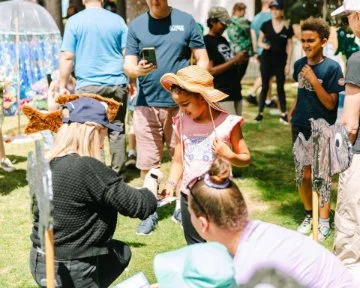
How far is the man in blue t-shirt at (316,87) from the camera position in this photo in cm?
503

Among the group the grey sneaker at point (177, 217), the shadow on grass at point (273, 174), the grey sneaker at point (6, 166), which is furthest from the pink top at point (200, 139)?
the grey sneaker at point (6, 166)

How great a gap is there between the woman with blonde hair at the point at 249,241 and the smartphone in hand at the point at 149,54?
8.71 feet

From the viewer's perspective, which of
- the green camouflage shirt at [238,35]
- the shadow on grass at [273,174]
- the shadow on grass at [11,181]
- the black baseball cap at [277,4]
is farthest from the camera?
the black baseball cap at [277,4]

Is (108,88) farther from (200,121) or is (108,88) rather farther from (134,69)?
(200,121)

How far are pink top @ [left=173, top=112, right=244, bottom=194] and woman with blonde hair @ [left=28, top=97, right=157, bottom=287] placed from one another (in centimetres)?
72

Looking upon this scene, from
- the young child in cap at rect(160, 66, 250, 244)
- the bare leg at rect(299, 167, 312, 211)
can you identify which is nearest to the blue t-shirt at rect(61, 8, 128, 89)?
the bare leg at rect(299, 167, 312, 211)

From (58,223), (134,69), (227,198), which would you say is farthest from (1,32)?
(227,198)

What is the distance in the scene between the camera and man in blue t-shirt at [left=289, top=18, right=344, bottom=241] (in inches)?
198

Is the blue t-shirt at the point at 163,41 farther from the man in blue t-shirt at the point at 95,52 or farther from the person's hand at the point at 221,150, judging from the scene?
the person's hand at the point at 221,150

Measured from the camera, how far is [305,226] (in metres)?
5.40

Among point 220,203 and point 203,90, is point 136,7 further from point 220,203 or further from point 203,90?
point 220,203

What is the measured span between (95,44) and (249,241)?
4.10 metres

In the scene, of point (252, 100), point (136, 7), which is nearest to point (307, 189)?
point (136, 7)

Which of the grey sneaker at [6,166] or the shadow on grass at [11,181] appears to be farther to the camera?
the grey sneaker at [6,166]
